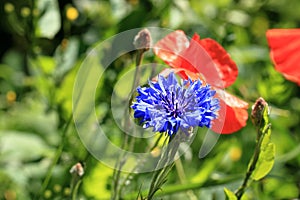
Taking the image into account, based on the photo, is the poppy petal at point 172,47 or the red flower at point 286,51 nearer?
the poppy petal at point 172,47

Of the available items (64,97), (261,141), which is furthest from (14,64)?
(261,141)

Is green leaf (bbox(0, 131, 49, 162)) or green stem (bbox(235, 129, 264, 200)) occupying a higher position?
green stem (bbox(235, 129, 264, 200))

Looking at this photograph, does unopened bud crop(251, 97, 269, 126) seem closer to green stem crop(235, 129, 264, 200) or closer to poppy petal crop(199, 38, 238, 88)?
green stem crop(235, 129, 264, 200)

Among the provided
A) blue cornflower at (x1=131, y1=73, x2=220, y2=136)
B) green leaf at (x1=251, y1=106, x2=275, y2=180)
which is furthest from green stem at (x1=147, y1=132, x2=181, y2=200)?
green leaf at (x1=251, y1=106, x2=275, y2=180)

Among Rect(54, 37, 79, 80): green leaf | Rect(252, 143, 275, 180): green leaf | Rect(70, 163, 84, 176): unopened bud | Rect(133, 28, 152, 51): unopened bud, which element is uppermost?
Rect(133, 28, 152, 51): unopened bud

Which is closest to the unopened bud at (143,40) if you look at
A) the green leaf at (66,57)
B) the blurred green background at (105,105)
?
the blurred green background at (105,105)

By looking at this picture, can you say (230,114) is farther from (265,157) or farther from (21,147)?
(21,147)

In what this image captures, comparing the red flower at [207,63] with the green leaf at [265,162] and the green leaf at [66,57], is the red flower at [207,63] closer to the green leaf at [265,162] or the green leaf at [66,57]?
the green leaf at [265,162]

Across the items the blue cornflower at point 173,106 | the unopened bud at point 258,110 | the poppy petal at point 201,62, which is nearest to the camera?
the blue cornflower at point 173,106

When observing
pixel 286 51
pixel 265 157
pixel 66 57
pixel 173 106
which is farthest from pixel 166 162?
pixel 66 57
